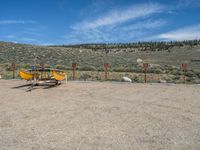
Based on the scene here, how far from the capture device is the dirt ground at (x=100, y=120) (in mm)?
7188

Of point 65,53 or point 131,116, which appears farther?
point 65,53

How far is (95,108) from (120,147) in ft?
15.2

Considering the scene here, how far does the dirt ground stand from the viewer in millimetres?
7188

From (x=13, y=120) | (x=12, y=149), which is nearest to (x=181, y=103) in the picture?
(x=13, y=120)

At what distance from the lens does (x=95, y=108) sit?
11.5 metres

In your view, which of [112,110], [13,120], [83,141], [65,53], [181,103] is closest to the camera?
[83,141]

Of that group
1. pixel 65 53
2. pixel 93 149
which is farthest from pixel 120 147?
pixel 65 53

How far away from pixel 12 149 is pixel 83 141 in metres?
1.49

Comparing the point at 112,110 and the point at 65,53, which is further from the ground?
the point at 65,53

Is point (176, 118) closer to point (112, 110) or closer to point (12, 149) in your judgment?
point (112, 110)

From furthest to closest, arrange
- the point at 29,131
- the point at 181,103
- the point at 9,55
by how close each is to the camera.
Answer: the point at 9,55
the point at 181,103
the point at 29,131

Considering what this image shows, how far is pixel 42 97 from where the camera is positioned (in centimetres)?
1431

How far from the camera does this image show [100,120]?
9539 mm

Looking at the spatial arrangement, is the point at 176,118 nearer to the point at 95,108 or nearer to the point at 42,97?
the point at 95,108
